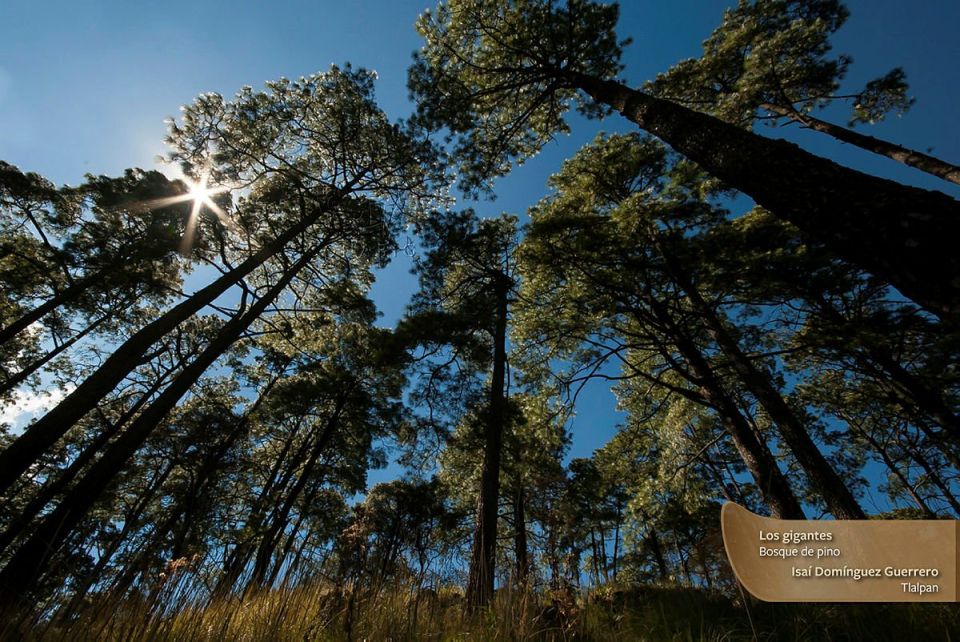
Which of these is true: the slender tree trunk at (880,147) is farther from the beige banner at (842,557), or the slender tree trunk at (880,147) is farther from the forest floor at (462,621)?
the beige banner at (842,557)

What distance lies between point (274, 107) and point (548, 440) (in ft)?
35.5

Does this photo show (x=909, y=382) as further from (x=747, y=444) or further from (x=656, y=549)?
(x=656, y=549)

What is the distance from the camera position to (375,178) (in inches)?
417

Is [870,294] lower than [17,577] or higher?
higher

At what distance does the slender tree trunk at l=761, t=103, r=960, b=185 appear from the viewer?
671cm

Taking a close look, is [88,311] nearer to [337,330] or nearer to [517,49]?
[337,330]

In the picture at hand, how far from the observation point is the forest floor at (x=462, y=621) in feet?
7.77

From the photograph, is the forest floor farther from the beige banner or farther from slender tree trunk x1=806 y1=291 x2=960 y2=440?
slender tree trunk x1=806 y1=291 x2=960 y2=440

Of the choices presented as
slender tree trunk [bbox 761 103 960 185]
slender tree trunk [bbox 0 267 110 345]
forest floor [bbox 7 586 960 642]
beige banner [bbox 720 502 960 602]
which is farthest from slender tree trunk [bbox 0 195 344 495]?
slender tree trunk [bbox 761 103 960 185]

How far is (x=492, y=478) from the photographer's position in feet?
22.5

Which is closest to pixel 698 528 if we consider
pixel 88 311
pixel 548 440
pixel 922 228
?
pixel 548 440

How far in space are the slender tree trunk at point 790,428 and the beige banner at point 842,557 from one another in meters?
3.47

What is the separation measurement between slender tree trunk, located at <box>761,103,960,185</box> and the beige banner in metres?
9.00

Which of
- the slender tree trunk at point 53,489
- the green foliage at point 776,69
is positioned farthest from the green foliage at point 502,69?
the slender tree trunk at point 53,489
